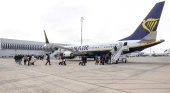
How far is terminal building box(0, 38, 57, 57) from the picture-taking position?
7476 centimetres

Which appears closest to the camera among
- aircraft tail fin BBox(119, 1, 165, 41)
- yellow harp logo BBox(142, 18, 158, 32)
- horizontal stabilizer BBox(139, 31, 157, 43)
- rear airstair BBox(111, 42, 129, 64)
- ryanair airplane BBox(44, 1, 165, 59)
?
horizontal stabilizer BBox(139, 31, 157, 43)

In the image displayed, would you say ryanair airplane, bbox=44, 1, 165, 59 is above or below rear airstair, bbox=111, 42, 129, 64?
above

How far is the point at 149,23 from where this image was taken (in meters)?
21.6

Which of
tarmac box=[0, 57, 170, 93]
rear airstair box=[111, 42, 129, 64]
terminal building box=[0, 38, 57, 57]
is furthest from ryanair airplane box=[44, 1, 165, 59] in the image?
terminal building box=[0, 38, 57, 57]

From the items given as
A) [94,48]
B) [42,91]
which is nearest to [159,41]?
[94,48]

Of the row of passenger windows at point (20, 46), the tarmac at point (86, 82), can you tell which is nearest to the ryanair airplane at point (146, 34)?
the tarmac at point (86, 82)

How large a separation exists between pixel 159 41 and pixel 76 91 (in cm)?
1783

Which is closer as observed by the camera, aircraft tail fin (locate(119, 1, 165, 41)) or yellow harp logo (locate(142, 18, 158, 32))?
aircraft tail fin (locate(119, 1, 165, 41))

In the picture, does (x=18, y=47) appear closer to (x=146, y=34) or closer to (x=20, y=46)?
(x=20, y=46)

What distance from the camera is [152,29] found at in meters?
21.2

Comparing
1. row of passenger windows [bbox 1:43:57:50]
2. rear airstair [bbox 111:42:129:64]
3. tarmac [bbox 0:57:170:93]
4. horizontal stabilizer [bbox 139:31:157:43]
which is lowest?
tarmac [bbox 0:57:170:93]

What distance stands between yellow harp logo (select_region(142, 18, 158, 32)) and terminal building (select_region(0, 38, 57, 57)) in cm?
6213

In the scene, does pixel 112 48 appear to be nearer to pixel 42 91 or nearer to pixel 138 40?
pixel 138 40

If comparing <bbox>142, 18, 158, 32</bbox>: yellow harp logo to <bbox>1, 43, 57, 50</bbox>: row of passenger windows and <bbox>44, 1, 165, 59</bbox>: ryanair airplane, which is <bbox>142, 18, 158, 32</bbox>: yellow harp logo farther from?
<bbox>1, 43, 57, 50</bbox>: row of passenger windows
